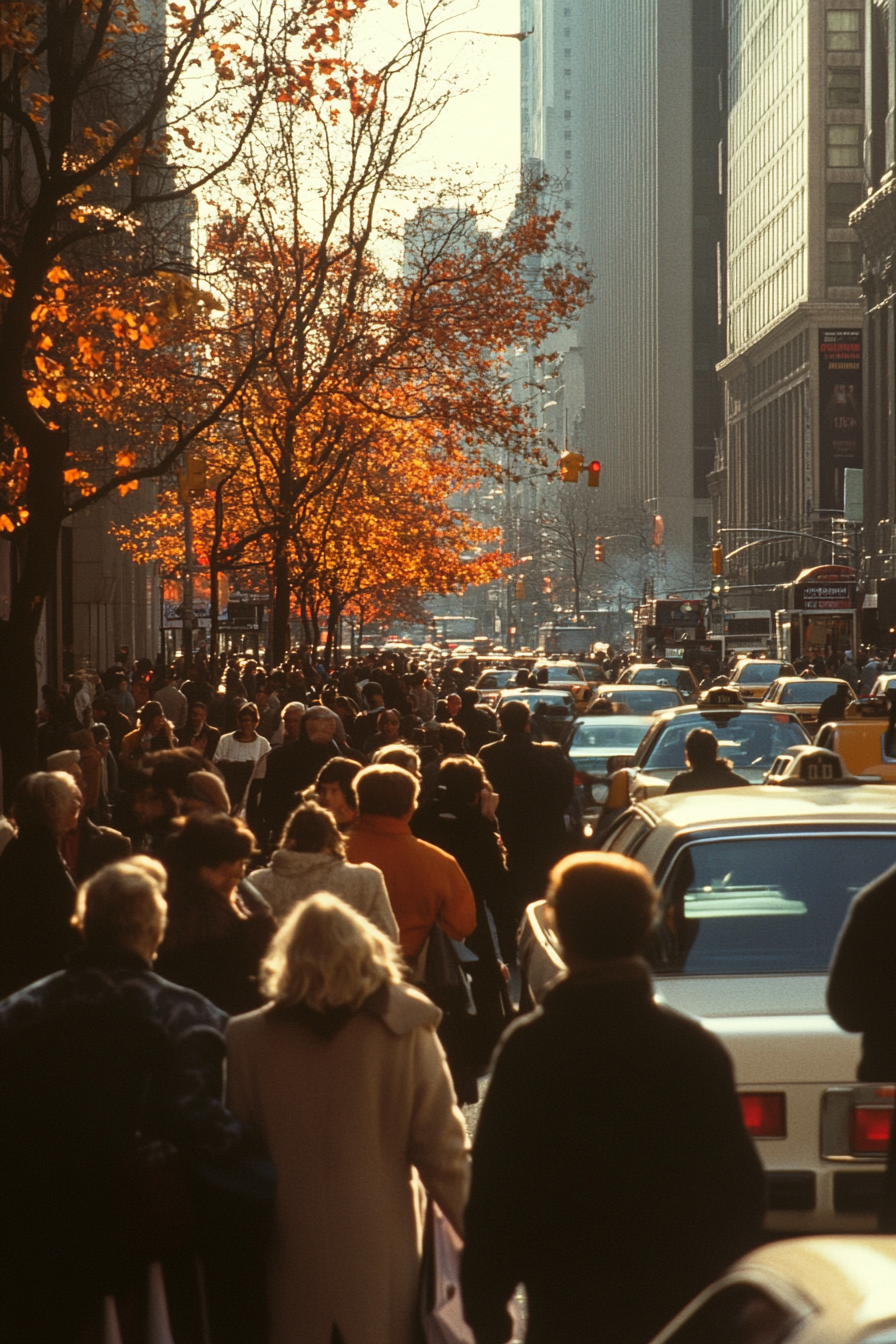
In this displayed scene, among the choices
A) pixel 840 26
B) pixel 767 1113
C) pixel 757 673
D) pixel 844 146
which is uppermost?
pixel 840 26

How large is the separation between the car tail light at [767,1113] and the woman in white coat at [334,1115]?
158 cm

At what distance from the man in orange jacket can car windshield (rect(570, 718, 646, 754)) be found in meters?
13.7

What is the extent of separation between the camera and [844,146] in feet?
373

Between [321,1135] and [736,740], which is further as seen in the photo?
[736,740]

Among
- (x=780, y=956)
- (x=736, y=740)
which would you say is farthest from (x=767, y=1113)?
(x=736, y=740)

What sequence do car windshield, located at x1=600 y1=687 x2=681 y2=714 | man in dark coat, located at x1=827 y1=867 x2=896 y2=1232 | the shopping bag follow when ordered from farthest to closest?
car windshield, located at x1=600 y1=687 x2=681 y2=714
man in dark coat, located at x1=827 y1=867 x2=896 y2=1232
the shopping bag

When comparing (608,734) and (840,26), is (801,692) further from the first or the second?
(840,26)

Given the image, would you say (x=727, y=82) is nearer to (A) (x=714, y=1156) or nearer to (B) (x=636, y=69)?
(B) (x=636, y=69)

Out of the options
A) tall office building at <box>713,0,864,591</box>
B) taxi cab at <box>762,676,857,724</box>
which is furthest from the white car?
tall office building at <box>713,0,864,591</box>

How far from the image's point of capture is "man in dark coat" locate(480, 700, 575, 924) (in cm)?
1270

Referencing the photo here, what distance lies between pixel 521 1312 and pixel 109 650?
159 ft

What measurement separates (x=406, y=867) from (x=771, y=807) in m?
1.61

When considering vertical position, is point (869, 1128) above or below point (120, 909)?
below

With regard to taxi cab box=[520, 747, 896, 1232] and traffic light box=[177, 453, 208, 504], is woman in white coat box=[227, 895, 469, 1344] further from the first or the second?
Answer: traffic light box=[177, 453, 208, 504]
